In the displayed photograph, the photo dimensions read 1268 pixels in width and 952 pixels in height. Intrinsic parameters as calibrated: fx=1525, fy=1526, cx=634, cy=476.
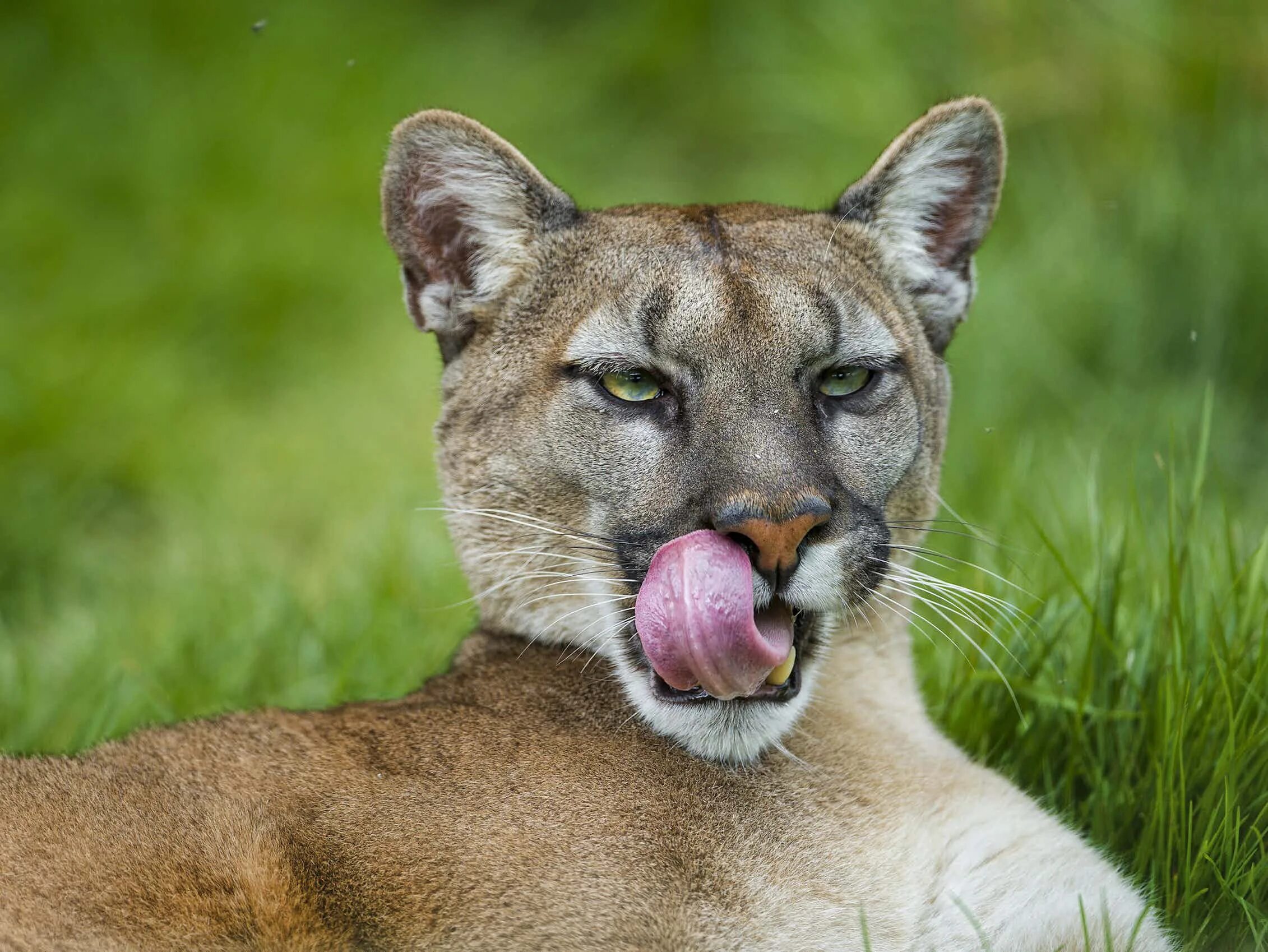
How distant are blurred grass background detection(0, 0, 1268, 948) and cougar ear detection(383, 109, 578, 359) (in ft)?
3.25

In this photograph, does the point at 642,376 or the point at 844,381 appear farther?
the point at 844,381

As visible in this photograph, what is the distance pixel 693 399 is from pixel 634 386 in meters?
0.20

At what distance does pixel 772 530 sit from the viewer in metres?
3.51

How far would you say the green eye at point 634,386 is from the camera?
4023mm

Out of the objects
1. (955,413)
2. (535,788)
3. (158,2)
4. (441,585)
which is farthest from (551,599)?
(158,2)

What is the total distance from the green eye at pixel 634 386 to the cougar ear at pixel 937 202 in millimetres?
997

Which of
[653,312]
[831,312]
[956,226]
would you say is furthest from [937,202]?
[653,312]

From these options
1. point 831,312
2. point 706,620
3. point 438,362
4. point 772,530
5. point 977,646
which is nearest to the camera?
point 706,620

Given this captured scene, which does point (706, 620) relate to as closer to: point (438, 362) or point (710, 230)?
point (710, 230)

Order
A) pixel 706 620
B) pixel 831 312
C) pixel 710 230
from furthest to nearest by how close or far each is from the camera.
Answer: pixel 710 230
pixel 831 312
pixel 706 620

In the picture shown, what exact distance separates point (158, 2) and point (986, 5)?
5.91 m

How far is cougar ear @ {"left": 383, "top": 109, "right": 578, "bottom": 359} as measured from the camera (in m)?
4.45

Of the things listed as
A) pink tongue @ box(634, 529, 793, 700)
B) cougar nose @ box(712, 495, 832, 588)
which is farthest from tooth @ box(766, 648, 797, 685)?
cougar nose @ box(712, 495, 832, 588)

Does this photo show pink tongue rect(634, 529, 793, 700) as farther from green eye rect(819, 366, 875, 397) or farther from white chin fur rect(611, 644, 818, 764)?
green eye rect(819, 366, 875, 397)
